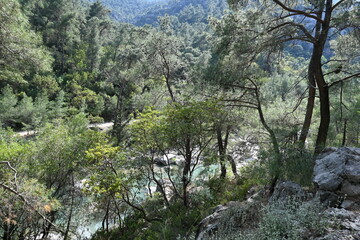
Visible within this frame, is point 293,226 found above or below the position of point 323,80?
below

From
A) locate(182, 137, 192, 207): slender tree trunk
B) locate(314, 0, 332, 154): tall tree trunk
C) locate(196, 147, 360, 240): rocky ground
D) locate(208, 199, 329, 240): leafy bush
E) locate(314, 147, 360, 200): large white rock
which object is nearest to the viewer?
locate(208, 199, 329, 240): leafy bush

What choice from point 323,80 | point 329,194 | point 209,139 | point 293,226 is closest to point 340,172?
point 329,194

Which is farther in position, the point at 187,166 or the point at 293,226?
the point at 187,166

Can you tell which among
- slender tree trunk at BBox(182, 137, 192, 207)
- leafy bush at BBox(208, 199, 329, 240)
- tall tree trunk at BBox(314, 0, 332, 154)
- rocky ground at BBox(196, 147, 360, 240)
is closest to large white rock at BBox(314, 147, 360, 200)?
rocky ground at BBox(196, 147, 360, 240)

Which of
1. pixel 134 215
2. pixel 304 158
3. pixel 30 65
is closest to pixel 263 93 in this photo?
pixel 304 158

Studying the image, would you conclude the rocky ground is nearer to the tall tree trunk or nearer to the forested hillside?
the forested hillside

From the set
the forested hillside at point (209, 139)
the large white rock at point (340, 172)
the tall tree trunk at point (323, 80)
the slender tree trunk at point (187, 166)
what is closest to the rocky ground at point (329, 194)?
the large white rock at point (340, 172)

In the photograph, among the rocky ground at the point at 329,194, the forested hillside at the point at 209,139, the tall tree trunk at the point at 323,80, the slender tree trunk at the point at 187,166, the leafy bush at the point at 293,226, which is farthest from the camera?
the slender tree trunk at the point at 187,166

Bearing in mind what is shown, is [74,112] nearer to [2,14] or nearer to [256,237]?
[2,14]

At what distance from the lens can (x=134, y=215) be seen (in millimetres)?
9789

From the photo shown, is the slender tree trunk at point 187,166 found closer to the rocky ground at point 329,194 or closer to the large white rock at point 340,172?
the rocky ground at point 329,194

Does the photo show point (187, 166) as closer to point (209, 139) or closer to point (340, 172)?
point (209, 139)

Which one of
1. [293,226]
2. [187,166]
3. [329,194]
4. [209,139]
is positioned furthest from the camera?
[209,139]

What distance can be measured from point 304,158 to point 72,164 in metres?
7.17
